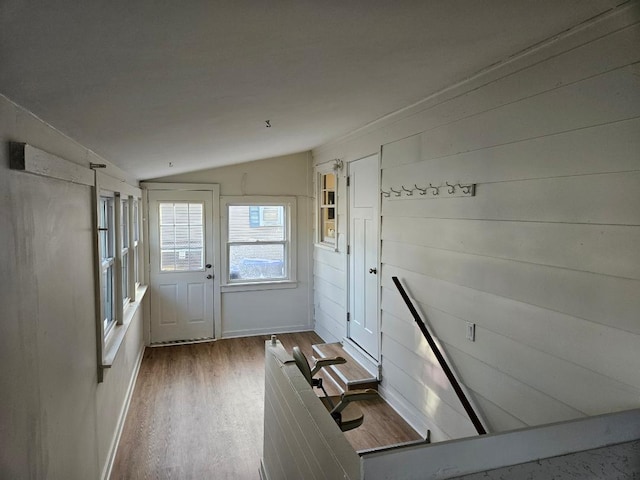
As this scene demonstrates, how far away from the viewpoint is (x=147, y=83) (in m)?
1.50

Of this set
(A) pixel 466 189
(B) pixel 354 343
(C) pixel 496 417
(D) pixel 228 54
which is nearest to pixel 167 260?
(B) pixel 354 343

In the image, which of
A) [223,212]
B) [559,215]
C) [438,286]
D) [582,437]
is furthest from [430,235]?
[223,212]

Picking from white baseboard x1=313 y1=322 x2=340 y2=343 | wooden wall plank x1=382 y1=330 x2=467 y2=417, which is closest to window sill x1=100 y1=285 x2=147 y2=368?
wooden wall plank x1=382 y1=330 x2=467 y2=417

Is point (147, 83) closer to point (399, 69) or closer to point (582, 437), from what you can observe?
point (399, 69)

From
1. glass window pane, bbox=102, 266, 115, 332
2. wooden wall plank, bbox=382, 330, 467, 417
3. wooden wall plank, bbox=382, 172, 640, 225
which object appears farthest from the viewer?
glass window pane, bbox=102, 266, 115, 332

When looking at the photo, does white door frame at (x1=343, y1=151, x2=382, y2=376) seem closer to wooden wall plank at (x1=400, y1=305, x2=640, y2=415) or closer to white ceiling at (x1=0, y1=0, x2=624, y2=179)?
wooden wall plank at (x1=400, y1=305, x2=640, y2=415)

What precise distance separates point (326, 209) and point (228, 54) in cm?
440

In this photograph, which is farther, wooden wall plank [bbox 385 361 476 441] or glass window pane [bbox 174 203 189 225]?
glass window pane [bbox 174 203 189 225]

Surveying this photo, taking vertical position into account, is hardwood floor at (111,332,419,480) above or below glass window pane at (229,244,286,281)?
below

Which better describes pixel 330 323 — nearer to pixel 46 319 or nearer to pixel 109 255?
pixel 109 255

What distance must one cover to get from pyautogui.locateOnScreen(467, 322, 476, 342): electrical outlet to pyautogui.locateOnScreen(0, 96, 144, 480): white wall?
2.10m

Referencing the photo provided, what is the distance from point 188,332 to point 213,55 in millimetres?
4968

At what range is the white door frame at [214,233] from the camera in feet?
18.0

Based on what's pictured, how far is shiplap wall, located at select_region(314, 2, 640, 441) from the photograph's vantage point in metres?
1.69
